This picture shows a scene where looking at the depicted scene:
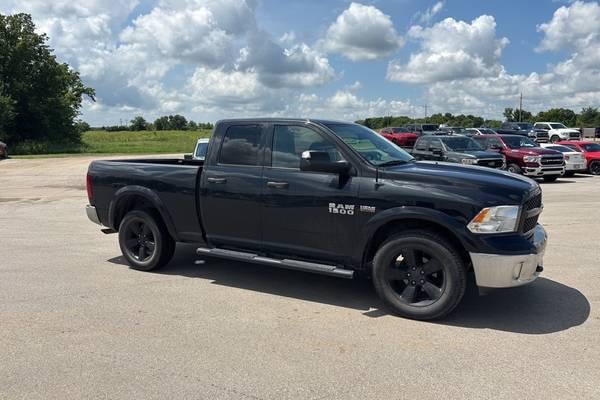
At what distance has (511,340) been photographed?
176 inches

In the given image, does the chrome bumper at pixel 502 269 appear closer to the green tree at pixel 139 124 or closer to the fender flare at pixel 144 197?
the fender flare at pixel 144 197

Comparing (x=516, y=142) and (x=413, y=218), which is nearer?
(x=413, y=218)

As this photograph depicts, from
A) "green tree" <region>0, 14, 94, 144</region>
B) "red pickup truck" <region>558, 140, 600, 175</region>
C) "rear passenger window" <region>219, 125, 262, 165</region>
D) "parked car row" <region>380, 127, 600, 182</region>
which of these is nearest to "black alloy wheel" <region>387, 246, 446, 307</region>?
"rear passenger window" <region>219, 125, 262, 165</region>

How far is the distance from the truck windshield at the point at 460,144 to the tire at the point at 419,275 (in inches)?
592

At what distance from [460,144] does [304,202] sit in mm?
15463

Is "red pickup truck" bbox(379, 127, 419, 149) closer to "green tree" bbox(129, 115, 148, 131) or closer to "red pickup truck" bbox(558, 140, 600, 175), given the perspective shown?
"red pickup truck" bbox(558, 140, 600, 175)

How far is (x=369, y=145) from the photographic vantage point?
575 cm

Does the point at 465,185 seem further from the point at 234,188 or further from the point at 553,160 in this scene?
the point at 553,160

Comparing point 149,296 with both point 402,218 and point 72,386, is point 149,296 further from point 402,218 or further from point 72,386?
point 402,218

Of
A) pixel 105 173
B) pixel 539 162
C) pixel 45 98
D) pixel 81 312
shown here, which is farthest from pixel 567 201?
pixel 45 98

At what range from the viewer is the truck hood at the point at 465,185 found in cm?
473

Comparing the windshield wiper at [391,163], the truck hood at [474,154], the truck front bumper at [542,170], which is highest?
the windshield wiper at [391,163]

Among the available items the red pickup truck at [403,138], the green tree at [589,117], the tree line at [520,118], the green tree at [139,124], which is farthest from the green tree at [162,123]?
the red pickup truck at [403,138]

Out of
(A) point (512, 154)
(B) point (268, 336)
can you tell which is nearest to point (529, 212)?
(B) point (268, 336)
